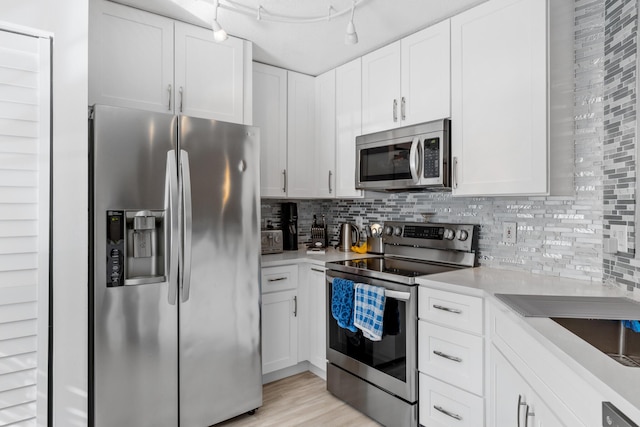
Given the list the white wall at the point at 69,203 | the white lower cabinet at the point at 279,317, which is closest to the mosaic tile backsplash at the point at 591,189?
the white lower cabinet at the point at 279,317

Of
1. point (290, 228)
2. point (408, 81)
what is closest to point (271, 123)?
point (290, 228)

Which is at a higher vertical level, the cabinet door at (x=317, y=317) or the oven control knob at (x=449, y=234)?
the oven control knob at (x=449, y=234)

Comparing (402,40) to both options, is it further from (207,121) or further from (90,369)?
(90,369)

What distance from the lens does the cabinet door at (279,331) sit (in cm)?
267

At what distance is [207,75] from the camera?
97.0 inches

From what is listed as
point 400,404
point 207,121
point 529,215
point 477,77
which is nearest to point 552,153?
point 529,215

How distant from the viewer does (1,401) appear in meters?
1.50

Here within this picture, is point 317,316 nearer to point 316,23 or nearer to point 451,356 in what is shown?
point 451,356

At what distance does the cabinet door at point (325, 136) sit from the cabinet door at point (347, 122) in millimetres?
53

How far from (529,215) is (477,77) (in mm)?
824

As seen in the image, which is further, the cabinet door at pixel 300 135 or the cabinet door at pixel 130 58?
the cabinet door at pixel 300 135

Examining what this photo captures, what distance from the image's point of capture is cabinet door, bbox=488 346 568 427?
1.21m

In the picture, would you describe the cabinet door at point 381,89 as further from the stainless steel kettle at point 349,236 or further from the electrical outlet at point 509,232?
the electrical outlet at point 509,232

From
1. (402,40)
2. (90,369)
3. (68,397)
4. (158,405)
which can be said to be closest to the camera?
(68,397)
